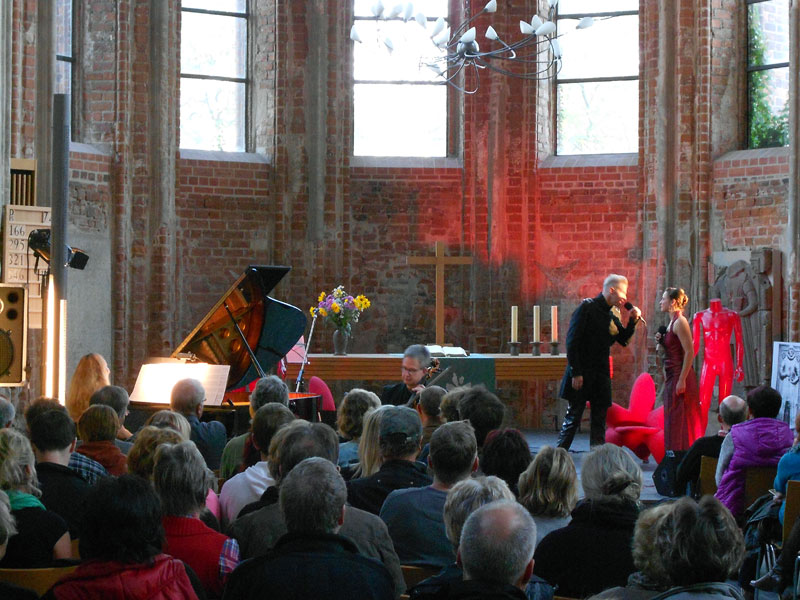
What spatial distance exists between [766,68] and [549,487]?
388 inches

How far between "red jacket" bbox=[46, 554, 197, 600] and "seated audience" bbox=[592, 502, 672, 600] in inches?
41.7

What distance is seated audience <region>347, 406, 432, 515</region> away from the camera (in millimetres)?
4230

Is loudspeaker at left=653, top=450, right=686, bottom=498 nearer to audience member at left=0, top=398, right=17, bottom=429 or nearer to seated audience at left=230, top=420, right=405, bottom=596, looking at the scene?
seated audience at left=230, top=420, right=405, bottom=596

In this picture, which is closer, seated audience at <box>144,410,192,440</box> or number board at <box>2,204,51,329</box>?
seated audience at <box>144,410,192,440</box>

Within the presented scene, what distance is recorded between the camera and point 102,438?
15.5 feet

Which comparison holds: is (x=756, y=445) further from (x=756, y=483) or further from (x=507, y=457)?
(x=507, y=457)

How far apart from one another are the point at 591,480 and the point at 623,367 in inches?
367

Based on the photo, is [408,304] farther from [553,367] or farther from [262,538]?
[262,538]

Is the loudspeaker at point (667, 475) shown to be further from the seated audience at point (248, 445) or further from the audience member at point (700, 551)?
the audience member at point (700, 551)

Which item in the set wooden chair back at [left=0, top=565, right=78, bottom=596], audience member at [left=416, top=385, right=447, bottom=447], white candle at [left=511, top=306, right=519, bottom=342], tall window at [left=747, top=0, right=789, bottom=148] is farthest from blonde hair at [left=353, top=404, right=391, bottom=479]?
tall window at [left=747, top=0, right=789, bottom=148]

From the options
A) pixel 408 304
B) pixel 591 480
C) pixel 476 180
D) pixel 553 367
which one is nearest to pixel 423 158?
pixel 476 180

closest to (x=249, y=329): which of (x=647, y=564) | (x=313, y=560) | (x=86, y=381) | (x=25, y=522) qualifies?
(x=86, y=381)

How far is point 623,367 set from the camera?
502 inches

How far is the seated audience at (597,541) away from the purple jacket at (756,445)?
222cm
